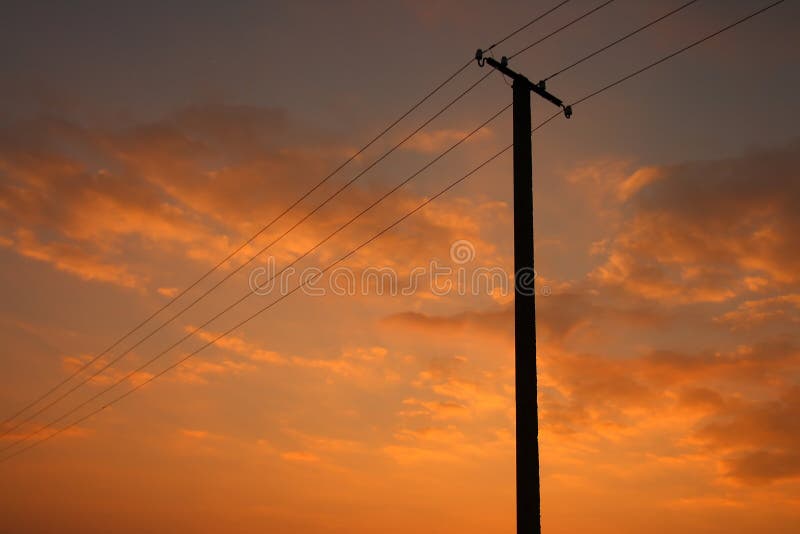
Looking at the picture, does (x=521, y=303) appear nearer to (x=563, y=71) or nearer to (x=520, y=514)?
(x=520, y=514)

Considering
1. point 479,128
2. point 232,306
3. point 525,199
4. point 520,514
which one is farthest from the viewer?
point 232,306

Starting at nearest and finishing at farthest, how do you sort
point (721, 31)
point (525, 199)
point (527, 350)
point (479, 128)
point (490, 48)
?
point (527, 350) → point (525, 199) → point (721, 31) → point (490, 48) → point (479, 128)

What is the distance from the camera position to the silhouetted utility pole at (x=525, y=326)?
10.8 m

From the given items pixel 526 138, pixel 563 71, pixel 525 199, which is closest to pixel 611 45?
pixel 563 71

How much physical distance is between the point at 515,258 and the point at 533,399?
95.0 inches

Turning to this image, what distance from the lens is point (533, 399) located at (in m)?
11.2

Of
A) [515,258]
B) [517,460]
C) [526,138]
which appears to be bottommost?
[517,460]

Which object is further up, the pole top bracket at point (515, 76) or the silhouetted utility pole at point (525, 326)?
the pole top bracket at point (515, 76)

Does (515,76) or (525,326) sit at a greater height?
(515,76)

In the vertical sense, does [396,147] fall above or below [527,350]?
above

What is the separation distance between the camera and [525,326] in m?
11.6

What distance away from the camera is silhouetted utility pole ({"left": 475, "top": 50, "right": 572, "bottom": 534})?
35.4 ft

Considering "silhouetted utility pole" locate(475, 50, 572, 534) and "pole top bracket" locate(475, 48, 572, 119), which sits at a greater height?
"pole top bracket" locate(475, 48, 572, 119)

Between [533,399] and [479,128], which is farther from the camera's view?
[479,128]
